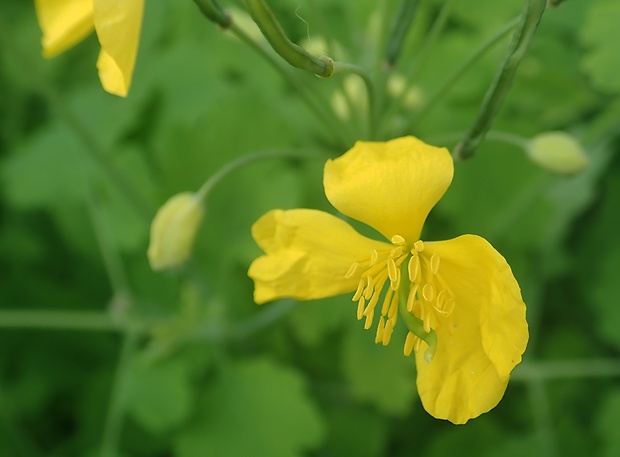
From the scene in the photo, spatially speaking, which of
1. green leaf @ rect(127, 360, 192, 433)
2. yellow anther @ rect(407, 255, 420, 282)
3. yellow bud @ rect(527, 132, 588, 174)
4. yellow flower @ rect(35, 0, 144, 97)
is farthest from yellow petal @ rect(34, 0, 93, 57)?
green leaf @ rect(127, 360, 192, 433)

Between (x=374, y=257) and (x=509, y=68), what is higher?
(x=509, y=68)

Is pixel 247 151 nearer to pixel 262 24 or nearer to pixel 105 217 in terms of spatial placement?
pixel 105 217

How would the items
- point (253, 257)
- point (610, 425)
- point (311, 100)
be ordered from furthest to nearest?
point (253, 257)
point (610, 425)
point (311, 100)

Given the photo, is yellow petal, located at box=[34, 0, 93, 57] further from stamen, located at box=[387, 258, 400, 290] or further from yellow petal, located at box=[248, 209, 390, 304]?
stamen, located at box=[387, 258, 400, 290]

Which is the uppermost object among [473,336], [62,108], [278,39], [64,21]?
[278,39]

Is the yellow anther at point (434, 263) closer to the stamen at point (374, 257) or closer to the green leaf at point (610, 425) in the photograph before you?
the stamen at point (374, 257)

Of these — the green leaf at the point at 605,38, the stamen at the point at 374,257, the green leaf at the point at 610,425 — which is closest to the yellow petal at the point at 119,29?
the stamen at the point at 374,257

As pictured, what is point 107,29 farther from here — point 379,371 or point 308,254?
point 379,371

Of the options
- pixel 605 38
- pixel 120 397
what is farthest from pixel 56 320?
pixel 605 38
